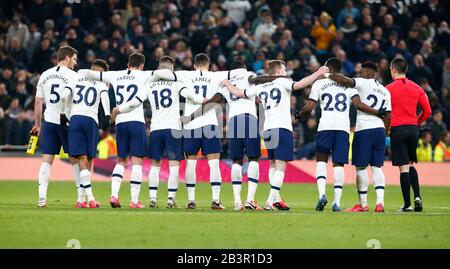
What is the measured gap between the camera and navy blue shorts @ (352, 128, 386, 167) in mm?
18500

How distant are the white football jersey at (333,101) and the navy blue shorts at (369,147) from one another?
342mm

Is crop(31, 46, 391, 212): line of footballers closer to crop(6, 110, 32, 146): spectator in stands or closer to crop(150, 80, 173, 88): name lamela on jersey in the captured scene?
crop(150, 80, 173, 88): name lamela on jersey

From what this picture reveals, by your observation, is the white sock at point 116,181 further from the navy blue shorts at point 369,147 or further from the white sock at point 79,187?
the navy blue shorts at point 369,147

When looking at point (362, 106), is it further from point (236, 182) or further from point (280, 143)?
point (236, 182)

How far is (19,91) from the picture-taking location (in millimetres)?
30906

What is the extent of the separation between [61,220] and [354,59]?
61.0 ft

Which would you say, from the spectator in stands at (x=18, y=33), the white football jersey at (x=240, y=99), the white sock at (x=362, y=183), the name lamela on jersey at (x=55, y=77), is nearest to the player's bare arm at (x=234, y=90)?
the white football jersey at (x=240, y=99)

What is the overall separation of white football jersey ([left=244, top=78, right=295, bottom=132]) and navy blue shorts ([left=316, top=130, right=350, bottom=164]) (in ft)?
2.00

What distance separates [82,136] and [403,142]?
5.66 metres

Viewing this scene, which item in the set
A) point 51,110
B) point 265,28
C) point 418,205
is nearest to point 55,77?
point 51,110

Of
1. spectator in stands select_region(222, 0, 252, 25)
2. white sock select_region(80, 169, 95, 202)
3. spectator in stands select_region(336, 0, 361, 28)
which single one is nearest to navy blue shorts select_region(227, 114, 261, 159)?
white sock select_region(80, 169, 95, 202)

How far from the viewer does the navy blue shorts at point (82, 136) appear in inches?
731

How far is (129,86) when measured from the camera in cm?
1880

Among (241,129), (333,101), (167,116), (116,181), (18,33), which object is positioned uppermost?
(18,33)
